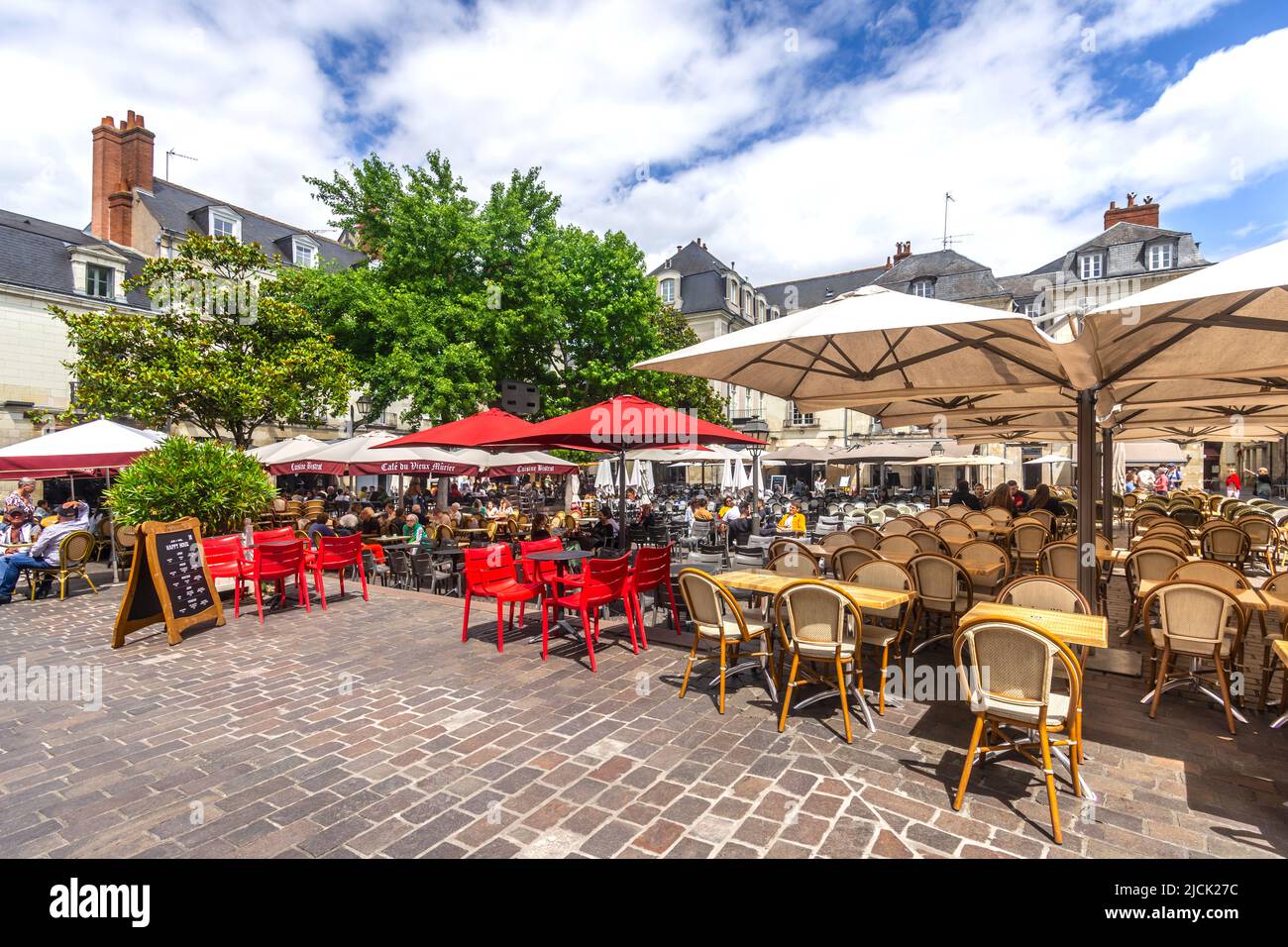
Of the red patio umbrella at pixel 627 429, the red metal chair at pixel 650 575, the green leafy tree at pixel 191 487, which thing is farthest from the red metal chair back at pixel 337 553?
the red metal chair at pixel 650 575

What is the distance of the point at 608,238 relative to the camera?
22781 mm

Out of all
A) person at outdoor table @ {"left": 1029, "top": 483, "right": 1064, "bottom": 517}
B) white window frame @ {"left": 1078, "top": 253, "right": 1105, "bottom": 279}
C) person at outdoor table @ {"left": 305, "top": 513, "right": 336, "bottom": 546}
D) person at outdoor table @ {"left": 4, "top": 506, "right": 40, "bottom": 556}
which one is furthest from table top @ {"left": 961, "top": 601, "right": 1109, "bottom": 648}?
white window frame @ {"left": 1078, "top": 253, "right": 1105, "bottom": 279}

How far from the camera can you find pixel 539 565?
21.4ft

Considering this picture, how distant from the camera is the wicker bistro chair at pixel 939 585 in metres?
5.79

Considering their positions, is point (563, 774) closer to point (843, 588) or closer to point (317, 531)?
point (843, 588)

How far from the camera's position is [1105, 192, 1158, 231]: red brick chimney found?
117ft

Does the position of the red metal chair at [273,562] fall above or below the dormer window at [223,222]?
below

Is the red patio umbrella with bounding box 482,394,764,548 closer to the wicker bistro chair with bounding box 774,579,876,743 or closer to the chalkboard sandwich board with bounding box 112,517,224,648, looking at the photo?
the wicker bistro chair with bounding box 774,579,876,743

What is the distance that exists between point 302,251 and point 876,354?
35.7 metres

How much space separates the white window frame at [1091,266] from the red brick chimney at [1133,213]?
243cm

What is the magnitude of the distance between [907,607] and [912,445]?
52.7 feet

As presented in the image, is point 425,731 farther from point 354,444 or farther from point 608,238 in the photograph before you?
point 608,238

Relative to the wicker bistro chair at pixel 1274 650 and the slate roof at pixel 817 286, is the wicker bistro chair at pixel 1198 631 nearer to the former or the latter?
the wicker bistro chair at pixel 1274 650

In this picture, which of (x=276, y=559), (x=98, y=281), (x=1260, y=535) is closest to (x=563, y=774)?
(x=276, y=559)
